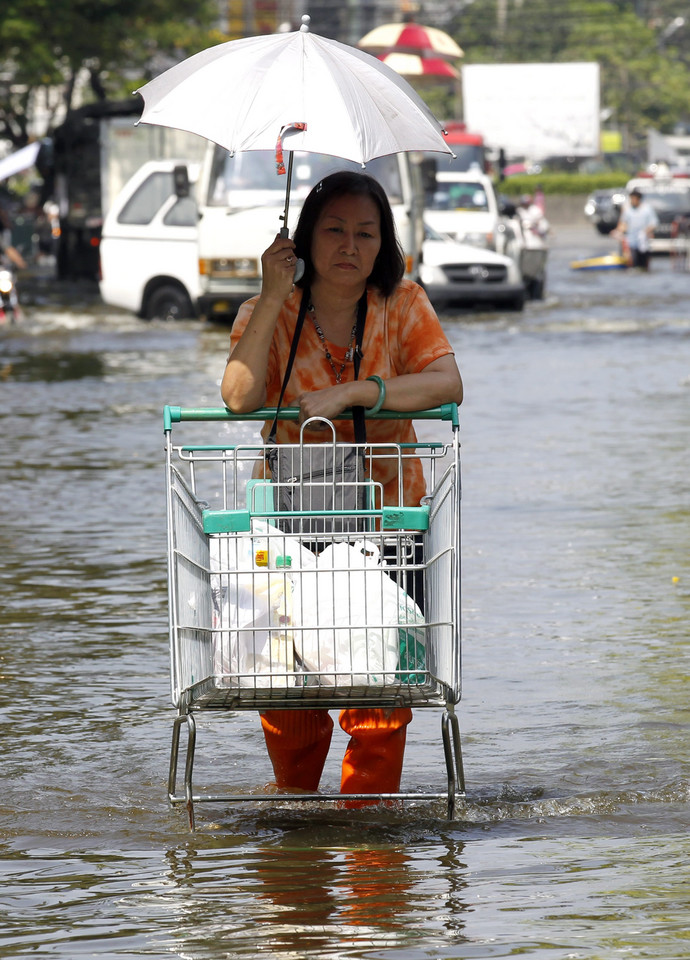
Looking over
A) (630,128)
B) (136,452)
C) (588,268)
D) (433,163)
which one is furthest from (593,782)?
(630,128)

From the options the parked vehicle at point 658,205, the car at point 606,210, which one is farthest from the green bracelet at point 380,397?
the car at point 606,210

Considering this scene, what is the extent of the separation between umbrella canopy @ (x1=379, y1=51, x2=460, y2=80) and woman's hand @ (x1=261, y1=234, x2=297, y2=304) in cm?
2692

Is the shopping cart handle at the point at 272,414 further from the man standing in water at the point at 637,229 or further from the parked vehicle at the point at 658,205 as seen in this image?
the parked vehicle at the point at 658,205

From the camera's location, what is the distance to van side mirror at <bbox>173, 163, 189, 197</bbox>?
22234 millimetres

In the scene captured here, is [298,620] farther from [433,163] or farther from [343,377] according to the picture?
[433,163]

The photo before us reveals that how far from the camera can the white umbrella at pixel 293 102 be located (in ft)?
15.4

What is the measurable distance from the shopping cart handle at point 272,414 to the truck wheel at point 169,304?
773 inches

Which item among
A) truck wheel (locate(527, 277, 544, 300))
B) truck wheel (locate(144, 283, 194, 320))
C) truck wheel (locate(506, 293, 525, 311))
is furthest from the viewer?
truck wheel (locate(527, 277, 544, 300))

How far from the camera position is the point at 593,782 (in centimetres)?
551

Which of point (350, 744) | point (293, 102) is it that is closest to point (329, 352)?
point (293, 102)

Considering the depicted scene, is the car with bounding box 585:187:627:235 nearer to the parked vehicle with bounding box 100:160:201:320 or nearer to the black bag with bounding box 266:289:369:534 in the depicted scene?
the parked vehicle with bounding box 100:160:201:320

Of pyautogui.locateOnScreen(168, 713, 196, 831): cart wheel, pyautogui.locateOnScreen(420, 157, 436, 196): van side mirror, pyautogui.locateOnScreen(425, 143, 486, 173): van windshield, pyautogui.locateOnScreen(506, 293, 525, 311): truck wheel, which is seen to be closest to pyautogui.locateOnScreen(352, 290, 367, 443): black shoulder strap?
pyautogui.locateOnScreen(168, 713, 196, 831): cart wheel

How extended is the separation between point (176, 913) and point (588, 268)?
36492 mm

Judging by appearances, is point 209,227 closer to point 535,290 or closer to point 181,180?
point 181,180
